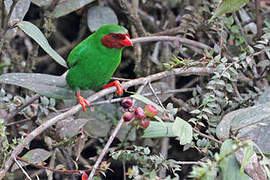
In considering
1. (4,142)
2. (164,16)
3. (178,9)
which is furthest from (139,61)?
(4,142)

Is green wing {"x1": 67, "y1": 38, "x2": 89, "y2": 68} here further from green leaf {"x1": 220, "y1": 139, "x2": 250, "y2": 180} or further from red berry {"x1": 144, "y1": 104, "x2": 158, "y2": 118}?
green leaf {"x1": 220, "y1": 139, "x2": 250, "y2": 180}

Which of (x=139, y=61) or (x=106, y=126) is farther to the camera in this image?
(x=139, y=61)

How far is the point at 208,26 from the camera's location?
2.54 m

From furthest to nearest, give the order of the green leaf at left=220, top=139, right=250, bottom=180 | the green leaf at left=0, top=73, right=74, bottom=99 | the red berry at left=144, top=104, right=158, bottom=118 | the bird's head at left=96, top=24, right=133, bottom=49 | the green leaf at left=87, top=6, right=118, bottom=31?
the green leaf at left=87, top=6, right=118, bottom=31 → the bird's head at left=96, top=24, right=133, bottom=49 → the green leaf at left=0, top=73, right=74, bottom=99 → the red berry at left=144, top=104, right=158, bottom=118 → the green leaf at left=220, top=139, right=250, bottom=180

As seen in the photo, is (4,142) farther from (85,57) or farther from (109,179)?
(109,179)

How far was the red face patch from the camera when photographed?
2.40 meters

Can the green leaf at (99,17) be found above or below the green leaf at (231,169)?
above

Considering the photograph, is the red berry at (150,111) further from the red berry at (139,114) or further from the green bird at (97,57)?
the green bird at (97,57)

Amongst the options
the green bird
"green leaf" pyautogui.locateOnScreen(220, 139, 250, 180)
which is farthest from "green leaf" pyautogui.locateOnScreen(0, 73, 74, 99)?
"green leaf" pyautogui.locateOnScreen(220, 139, 250, 180)

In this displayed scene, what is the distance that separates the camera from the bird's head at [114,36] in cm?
239

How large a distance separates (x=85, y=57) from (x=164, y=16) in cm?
98

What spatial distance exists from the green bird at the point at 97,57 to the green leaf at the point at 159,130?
2.80ft

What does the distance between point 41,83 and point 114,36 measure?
23.4 inches

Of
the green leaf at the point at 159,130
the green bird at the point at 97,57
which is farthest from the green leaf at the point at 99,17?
the green leaf at the point at 159,130
